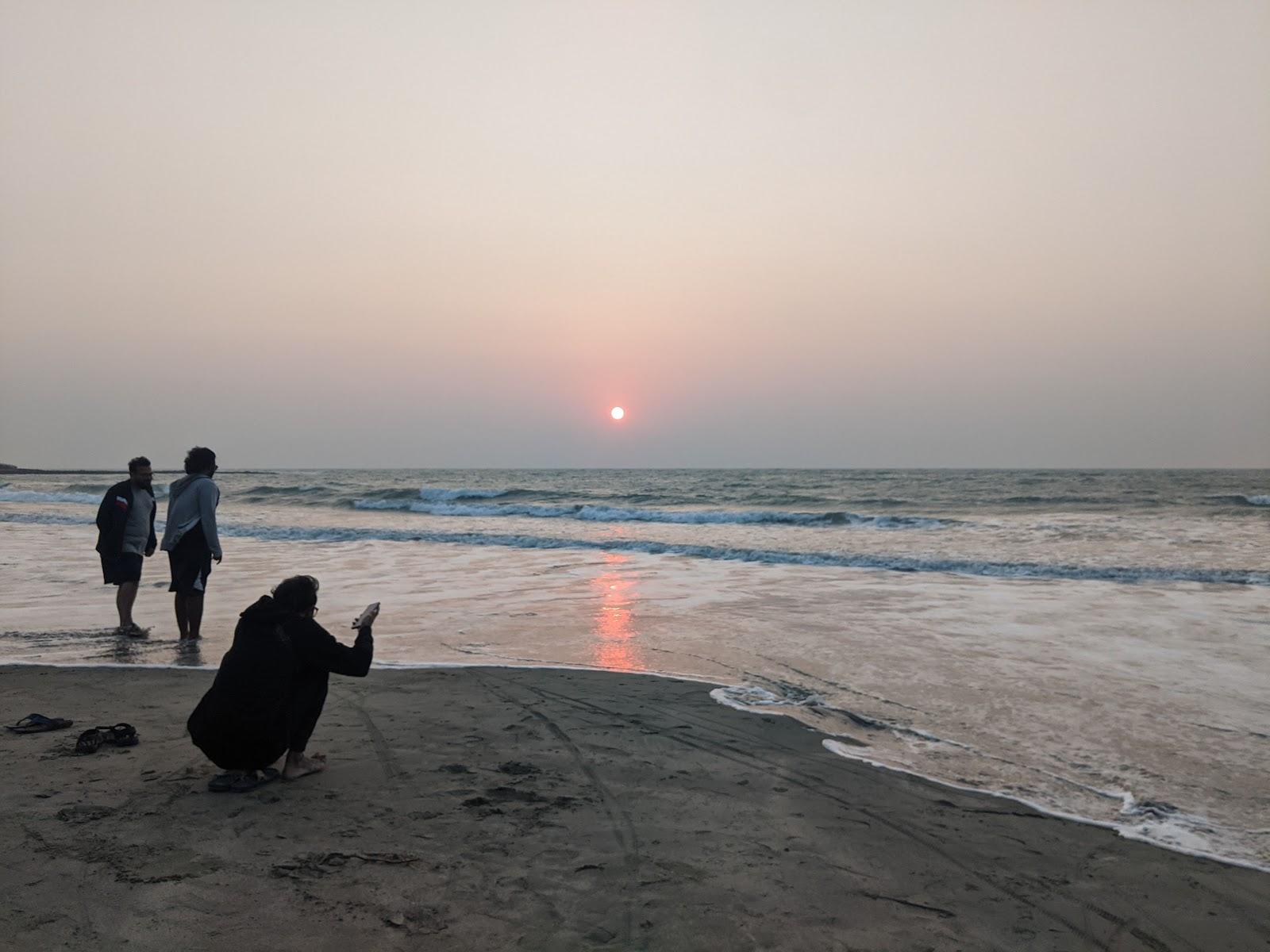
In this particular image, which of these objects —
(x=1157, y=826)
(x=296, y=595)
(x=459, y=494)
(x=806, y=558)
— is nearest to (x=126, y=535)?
(x=296, y=595)

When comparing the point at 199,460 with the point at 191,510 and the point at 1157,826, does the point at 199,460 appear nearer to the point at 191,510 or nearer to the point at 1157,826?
the point at 191,510

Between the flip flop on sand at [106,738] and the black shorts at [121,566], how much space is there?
3899 mm

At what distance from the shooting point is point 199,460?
7.60 m

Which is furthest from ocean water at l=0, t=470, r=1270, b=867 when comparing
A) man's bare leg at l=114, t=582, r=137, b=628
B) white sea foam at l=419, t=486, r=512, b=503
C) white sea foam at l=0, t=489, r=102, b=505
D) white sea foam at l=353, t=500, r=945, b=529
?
white sea foam at l=0, t=489, r=102, b=505

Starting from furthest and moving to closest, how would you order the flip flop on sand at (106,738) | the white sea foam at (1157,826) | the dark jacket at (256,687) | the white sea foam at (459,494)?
1. the white sea foam at (459,494)
2. the flip flop on sand at (106,738)
3. the dark jacket at (256,687)
4. the white sea foam at (1157,826)

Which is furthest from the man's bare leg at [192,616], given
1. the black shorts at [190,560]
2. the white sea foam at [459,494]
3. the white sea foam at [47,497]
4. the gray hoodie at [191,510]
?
the white sea foam at [47,497]

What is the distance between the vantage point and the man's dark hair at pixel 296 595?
14.1ft

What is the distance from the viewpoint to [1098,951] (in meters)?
3.01

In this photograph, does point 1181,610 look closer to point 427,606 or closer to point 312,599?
point 427,606

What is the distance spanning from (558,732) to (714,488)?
48.5 meters

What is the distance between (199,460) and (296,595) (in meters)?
3.98

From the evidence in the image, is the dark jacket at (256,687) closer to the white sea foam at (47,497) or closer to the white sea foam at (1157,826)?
the white sea foam at (1157,826)

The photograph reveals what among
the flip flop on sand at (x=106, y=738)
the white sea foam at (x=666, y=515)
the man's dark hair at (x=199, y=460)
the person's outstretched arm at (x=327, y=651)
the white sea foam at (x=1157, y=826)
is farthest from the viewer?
the white sea foam at (x=666, y=515)

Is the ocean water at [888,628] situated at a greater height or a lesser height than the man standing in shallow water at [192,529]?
lesser
